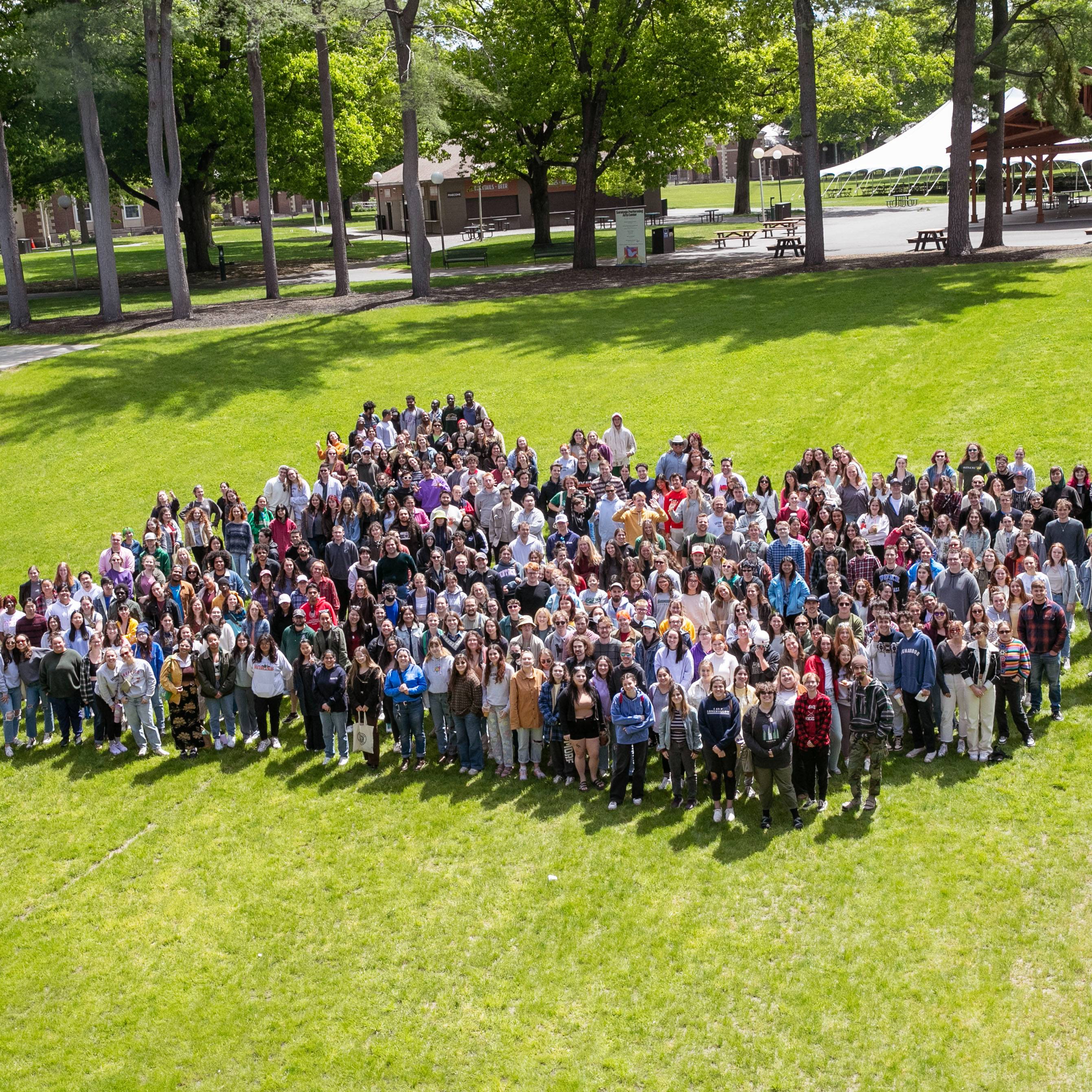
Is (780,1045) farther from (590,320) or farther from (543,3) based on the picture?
(543,3)

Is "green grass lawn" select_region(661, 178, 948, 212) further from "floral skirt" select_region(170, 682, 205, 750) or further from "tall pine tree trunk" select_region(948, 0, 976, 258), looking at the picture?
"floral skirt" select_region(170, 682, 205, 750)

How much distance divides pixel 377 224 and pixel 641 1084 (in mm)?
60398

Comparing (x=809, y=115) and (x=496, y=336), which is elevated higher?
(x=809, y=115)

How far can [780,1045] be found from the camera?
28.4ft

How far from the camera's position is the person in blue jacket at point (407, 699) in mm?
12602

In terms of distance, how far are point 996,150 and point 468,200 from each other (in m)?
33.1

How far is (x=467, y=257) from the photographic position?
4375cm

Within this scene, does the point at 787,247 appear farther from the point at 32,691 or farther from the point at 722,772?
the point at 32,691

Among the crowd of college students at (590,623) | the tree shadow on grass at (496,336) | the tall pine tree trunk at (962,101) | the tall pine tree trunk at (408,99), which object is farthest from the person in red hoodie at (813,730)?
the tall pine tree trunk at (408,99)

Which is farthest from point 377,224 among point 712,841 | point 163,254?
point 712,841

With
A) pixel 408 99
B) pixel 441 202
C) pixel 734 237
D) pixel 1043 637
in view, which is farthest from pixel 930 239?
pixel 441 202

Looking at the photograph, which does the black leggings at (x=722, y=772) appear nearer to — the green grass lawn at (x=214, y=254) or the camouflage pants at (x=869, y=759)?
the camouflage pants at (x=869, y=759)

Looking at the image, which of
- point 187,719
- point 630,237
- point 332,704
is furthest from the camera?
point 630,237

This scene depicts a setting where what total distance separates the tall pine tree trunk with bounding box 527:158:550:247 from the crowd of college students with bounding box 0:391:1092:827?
30043mm
